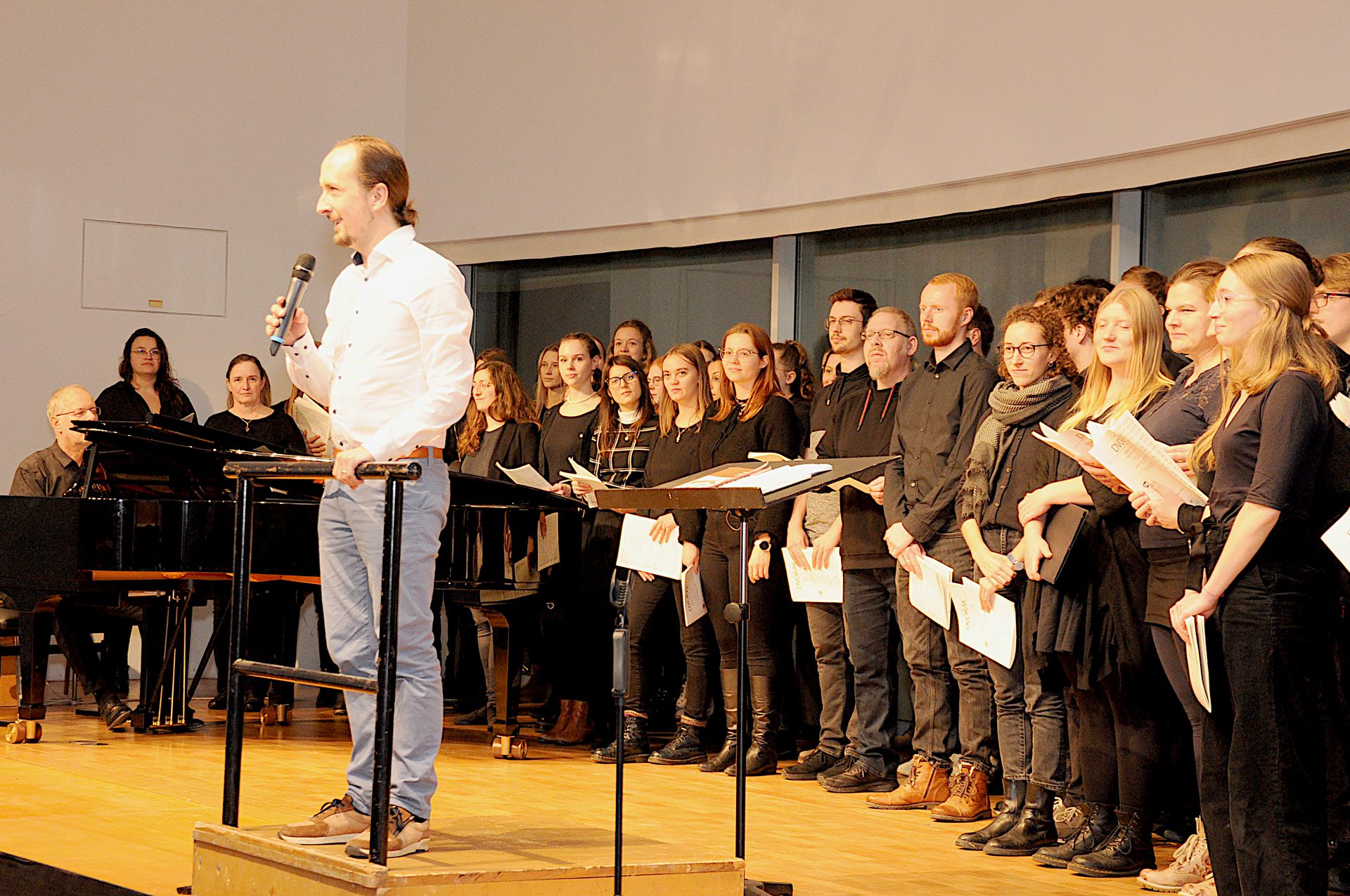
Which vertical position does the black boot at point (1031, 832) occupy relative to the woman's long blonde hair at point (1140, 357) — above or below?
below

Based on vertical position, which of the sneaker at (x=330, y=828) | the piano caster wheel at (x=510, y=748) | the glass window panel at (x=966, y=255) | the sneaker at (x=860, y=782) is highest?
the glass window panel at (x=966, y=255)

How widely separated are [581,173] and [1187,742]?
4.96 meters

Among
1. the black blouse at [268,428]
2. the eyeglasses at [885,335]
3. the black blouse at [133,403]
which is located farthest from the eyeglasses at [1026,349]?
the black blouse at [133,403]

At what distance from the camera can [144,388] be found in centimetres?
826

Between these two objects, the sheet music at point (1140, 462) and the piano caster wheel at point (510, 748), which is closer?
the sheet music at point (1140, 462)

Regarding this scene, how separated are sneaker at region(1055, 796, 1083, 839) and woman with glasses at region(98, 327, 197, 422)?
549 cm

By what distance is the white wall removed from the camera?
8.38 m

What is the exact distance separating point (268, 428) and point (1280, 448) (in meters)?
5.71

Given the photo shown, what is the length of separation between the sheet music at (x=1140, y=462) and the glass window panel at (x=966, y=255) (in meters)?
3.01

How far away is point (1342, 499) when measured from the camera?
3.07 meters

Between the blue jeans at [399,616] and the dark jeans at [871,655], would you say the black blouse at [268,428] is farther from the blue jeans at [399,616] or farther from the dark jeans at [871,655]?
the blue jeans at [399,616]

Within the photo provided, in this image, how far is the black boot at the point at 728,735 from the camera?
557cm

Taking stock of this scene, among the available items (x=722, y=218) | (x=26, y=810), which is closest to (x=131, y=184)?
(x=722, y=218)

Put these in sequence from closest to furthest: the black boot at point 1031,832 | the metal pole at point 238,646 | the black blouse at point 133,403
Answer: the metal pole at point 238,646
the black boot at point 1031,832
the black blouse at point 133,403
